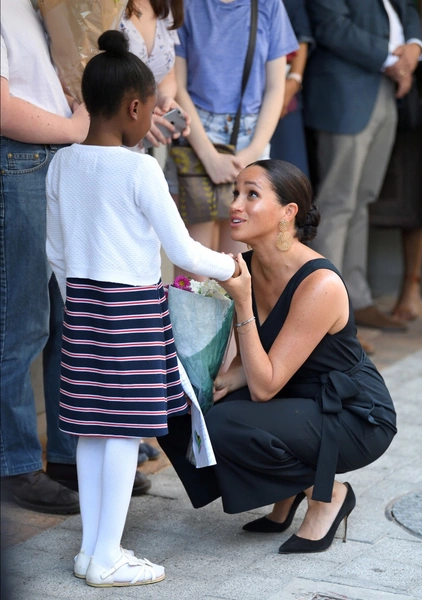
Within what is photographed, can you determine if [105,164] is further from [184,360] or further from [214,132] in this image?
[214,132]

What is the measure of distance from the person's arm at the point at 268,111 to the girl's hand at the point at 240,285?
129cm

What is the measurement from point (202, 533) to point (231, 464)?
1.25 ft

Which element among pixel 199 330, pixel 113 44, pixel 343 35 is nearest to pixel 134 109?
pixel 113 44

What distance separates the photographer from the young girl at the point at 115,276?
9.02 ft

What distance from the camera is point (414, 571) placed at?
2.98 metres

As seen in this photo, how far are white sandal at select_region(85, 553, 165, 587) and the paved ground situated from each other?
0.02 meters

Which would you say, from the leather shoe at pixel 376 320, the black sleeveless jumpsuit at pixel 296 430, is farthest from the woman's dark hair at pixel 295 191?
the leather shoe at pixel 376 320

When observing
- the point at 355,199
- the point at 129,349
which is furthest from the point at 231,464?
the point at 355,199

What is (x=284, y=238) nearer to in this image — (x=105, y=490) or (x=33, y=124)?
(x=33, y=124)

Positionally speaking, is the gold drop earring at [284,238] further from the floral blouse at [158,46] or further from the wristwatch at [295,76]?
the wristwatch at [295,76]

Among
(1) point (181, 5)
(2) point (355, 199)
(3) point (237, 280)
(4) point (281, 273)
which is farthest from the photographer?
(2) point (355, 199)

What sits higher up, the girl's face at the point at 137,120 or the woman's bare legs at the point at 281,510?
the girl's face at the point at 137,120

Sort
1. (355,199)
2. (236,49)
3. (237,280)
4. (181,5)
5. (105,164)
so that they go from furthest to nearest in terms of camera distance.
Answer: (355,199), (236,49), (181,5), (237,280), (105,164)

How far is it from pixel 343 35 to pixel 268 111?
121 cm
